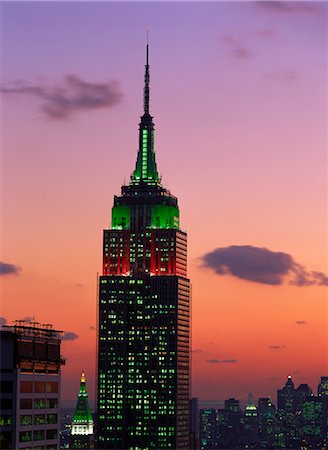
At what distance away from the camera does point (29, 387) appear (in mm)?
160875

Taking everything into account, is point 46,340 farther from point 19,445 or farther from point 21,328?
point 19,445

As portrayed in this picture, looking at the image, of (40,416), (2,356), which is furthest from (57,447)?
(2,356)

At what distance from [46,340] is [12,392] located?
43.6ft

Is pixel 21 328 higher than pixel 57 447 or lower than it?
higher

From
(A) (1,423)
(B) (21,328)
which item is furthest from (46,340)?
(A) (1,423)

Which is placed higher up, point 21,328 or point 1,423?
point 21,328

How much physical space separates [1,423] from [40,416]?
8326 millimetres

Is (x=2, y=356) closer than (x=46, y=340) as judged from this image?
Yes

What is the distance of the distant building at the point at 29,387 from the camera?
514ft

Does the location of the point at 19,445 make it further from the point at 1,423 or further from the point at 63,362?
the point at 63,362

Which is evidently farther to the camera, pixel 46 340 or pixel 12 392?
pixel 46 340

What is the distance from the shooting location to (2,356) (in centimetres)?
15738

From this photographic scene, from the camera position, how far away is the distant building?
514 ft

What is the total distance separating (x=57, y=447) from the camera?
554 ft
